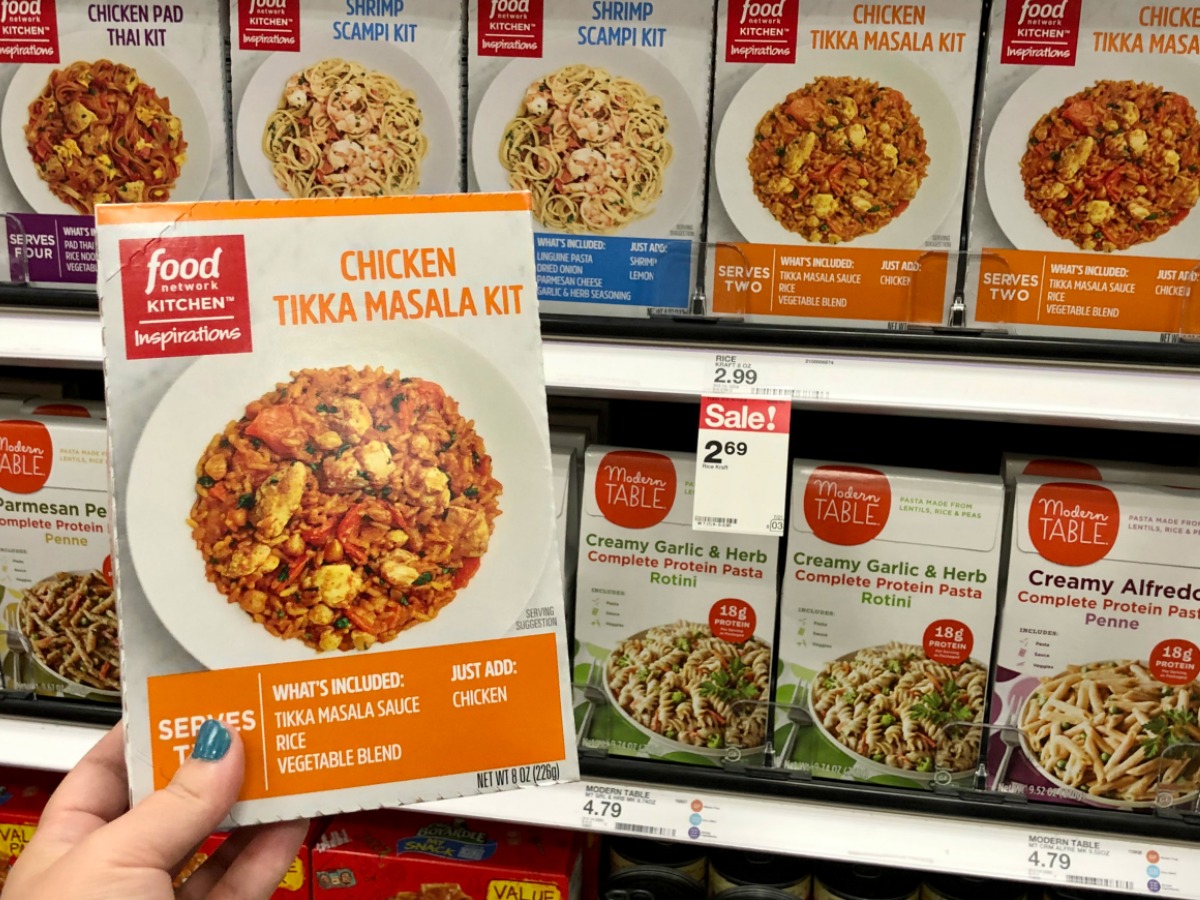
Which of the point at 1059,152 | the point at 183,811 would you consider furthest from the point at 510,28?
the point at 183,811

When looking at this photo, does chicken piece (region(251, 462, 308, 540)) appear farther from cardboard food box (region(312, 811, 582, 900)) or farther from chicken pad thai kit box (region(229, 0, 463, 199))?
cardboard food box (region(312, 811, 582, 900))

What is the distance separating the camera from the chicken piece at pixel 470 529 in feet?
2.62

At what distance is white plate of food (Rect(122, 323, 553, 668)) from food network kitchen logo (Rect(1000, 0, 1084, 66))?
2.46 feet

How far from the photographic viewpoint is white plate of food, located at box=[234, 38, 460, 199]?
1.17 m

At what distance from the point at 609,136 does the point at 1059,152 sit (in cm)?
54

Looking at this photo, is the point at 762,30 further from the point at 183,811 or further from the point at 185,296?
the point at 183,811

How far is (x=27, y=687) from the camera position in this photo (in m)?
1.32

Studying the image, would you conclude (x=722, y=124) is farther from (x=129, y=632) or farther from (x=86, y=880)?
(x=86, y=880)

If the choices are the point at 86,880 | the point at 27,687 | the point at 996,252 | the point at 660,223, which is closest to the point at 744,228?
the point at 660,223

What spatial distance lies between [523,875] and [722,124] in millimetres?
990

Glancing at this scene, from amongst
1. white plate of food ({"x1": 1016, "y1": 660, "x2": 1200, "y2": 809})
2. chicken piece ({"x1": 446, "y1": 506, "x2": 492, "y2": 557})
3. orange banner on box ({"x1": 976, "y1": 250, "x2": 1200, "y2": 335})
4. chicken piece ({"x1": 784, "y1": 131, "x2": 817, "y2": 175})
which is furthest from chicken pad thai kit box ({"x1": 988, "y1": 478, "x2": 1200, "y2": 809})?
chicken piece ({"x1": 446, "y1": 506, "x2": 492, "y2": 557})

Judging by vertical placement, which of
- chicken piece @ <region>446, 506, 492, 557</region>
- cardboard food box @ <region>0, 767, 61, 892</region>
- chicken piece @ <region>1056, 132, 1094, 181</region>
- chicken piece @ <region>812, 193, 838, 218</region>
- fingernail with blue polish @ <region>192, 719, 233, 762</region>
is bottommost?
cardboard food box @ <region>0, 767, 61, 892</region>

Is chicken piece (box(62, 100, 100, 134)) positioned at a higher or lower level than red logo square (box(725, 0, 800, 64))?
lower

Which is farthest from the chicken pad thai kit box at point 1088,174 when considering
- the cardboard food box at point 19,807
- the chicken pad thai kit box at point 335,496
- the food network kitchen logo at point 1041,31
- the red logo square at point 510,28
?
the cardboard food box at point 19,807
